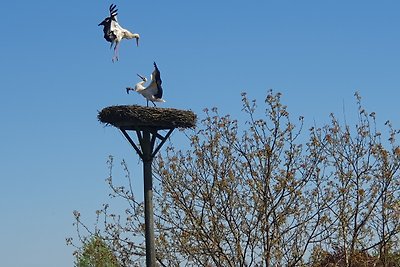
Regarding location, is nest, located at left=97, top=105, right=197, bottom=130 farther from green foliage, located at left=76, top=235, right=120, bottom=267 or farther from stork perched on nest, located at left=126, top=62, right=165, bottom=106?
green foliage, located at left=76, top=235, right=120, bottom=267

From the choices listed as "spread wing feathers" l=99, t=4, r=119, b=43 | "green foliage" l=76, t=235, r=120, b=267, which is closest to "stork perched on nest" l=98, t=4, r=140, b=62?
"spread wing feathers" l=99, t=4, r=119, b=43

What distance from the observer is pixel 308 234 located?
14688mm

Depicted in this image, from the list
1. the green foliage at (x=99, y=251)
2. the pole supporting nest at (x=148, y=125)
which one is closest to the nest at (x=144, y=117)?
the pole supporting nest at (x=148, y=125)

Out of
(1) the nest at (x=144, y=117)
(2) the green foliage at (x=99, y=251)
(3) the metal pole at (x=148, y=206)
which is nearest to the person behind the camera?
(1) the nest at (x=144, y=117)

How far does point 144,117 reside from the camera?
1273 cm

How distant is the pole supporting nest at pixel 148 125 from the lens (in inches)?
501

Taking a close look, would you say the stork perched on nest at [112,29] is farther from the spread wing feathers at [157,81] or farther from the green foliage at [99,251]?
the green foliage at [99,251]

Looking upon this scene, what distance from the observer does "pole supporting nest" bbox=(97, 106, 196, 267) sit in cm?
1273

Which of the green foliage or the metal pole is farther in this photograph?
the green foliage

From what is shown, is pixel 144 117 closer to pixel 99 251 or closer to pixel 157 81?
pixel 157 81

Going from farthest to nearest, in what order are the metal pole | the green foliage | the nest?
1. the green foliage
2. the metal pole
3. the nest

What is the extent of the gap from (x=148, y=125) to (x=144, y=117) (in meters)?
0.24

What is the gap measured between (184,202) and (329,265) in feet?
7.87

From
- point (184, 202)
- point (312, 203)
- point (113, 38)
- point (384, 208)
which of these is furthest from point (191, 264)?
point (113, 38)
